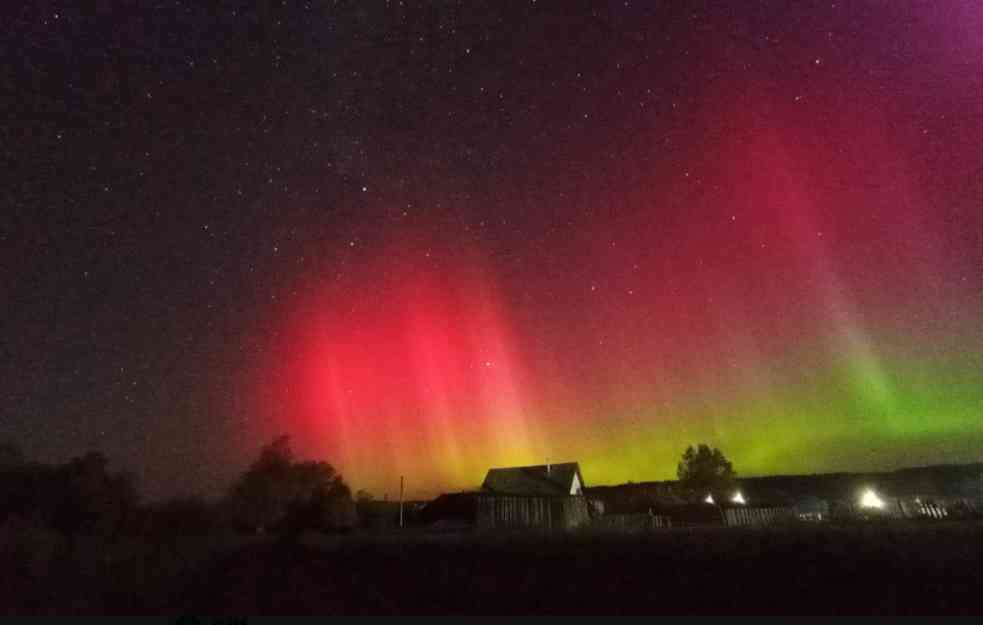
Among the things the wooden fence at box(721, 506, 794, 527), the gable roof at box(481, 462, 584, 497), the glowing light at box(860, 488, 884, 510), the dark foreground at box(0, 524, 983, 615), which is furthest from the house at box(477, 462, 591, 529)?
the glowing light at box(860, 488, 884, 510)

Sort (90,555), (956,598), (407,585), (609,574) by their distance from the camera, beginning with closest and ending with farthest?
(956,598) → (609,574) → (407,585) → (90,555)

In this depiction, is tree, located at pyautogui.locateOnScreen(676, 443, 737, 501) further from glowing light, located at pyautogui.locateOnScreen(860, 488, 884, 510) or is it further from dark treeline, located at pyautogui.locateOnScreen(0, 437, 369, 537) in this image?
dark treeline, located at pyautogui.locateOnScreen(0, 437, 369, 537)

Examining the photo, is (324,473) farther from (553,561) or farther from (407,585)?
(553,561)

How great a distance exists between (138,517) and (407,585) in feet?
111

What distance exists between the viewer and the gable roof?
158ft

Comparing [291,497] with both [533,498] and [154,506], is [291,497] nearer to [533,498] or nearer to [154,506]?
[154,506]

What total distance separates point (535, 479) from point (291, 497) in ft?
69.3

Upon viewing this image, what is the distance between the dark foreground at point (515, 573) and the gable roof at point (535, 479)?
22877 mm

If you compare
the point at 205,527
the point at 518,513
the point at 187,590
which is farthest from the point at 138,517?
the point at 518,513

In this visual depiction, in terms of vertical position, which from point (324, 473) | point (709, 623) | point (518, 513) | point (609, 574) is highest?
point (324, 473)

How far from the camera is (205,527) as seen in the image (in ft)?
144

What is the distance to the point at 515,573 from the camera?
2005 cm

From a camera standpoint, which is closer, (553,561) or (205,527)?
(553,561)

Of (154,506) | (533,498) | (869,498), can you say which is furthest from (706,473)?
(154,506)
